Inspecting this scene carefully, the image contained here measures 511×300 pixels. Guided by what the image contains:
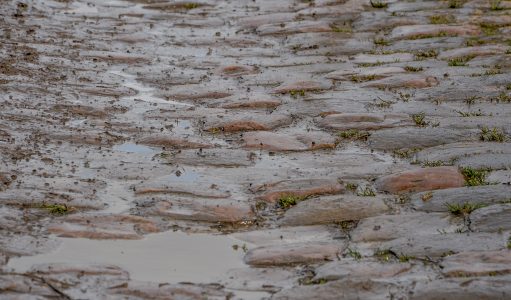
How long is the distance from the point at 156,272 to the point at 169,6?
631 centimetres

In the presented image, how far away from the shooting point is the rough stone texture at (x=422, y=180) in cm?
499

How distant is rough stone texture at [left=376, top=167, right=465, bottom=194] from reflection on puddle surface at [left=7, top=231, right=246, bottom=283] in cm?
99

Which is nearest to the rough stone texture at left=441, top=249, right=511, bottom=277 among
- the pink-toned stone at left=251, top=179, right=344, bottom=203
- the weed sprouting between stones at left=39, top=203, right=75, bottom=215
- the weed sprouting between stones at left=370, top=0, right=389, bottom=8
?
the pink-toned stone at left=251, top=179, right=344, bottom=203

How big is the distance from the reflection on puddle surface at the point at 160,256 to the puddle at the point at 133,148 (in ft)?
4.11

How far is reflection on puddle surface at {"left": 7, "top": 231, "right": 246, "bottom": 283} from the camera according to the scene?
13.3 ft

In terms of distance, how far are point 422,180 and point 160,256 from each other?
1.45m

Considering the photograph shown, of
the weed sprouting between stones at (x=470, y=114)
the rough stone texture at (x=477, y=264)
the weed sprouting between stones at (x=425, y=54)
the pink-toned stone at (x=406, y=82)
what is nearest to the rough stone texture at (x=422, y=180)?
the rough stone texture at (x=477, y=264)

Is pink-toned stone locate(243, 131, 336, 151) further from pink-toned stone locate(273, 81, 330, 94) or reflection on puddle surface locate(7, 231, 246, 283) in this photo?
reflection on puddle surface locate(7, 231, 246, 283)

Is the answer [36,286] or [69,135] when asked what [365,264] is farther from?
[69,135]

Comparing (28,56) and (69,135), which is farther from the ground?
(28,56)

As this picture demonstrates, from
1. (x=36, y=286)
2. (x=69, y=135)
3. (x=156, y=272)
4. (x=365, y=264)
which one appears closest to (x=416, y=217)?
(x=365, y=264)

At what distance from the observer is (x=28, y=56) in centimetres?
748

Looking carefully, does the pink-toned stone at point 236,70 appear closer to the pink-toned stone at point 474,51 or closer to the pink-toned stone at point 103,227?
the pink-toned stone at point 474,51

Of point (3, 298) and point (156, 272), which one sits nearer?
point (3, 298)
